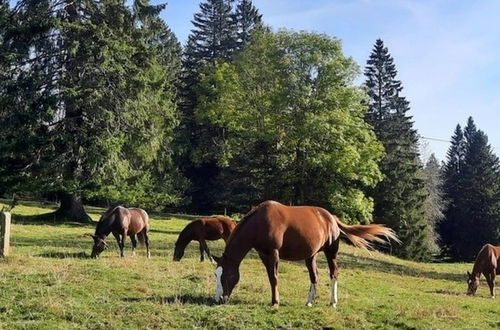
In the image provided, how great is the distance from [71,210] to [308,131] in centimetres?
1425

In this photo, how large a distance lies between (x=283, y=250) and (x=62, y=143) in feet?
64.7

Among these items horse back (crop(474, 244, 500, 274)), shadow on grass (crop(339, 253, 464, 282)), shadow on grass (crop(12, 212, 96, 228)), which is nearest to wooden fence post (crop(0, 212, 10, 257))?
shadow on grass (crop(12, 212, 96, 228))

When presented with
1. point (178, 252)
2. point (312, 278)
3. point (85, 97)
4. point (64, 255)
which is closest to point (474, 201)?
point (85, 97)

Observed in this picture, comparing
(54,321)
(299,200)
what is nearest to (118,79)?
(299,200)

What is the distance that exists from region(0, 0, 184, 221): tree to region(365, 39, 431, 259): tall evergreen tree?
2251 centimetres

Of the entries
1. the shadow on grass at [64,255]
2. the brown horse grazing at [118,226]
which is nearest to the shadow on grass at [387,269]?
the brown horse grazing at [118,226]

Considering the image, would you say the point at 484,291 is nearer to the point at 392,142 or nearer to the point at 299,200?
the point at 299,200

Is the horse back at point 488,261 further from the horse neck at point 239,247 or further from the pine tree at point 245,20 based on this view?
the pine tree at point 245,20

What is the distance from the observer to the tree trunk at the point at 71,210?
91.2 ft

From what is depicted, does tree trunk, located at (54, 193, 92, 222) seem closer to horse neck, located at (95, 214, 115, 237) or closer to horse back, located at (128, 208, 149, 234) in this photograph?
horse back, located at (128, 208, 149, 234)

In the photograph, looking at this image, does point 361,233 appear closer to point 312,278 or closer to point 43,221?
point 312,278

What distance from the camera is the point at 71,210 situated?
2803 centimetres

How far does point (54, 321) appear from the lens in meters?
8.07

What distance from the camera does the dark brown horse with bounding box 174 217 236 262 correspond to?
1712 centimetres
